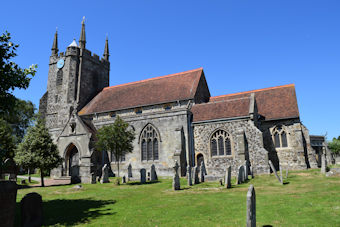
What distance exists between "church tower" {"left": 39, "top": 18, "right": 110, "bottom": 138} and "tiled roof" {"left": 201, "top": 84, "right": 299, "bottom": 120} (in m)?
19.9

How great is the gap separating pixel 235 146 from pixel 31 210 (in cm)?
1862

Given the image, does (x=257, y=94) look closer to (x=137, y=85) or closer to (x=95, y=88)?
(x=137, y=85)

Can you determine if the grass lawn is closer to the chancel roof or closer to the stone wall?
the stone wall

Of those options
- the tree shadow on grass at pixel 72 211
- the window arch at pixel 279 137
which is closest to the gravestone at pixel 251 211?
the tree shadow on grass at pixel 72 211

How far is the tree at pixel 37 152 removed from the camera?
20853 millimetres

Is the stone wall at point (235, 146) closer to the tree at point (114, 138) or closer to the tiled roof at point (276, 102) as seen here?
the tiled roof at point (276, 102)

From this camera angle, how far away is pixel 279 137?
84.2 ft

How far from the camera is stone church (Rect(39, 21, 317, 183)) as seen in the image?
77.4ft

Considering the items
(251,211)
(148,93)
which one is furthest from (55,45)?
(251,211)

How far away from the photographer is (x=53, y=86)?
37875 millimetres

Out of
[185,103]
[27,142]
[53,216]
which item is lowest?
[53,216]

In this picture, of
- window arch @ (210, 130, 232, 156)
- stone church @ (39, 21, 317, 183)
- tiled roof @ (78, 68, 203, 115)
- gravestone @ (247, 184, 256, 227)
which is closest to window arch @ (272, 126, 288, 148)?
stone church @ (39, 21, 317, 183)

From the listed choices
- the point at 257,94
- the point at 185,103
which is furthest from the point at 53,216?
the point at 257,94

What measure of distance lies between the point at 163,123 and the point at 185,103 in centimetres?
402
